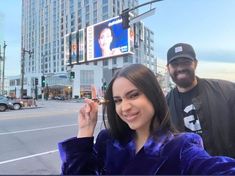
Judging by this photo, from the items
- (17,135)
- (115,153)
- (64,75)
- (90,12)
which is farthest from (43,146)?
(90,12)

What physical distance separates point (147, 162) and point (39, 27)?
14527cm

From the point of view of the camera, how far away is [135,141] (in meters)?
1.79

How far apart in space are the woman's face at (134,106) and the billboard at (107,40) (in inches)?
2374

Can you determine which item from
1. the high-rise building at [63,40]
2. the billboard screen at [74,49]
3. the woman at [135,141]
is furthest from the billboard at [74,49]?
the woman at [135,141]

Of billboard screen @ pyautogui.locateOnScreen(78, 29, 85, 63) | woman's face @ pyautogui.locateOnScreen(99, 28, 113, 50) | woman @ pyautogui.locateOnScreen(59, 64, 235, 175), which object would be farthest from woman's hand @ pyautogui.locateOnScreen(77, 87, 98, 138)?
billboard screen @ pyautogui.locateOnScreen(78, 29, 85, 63)

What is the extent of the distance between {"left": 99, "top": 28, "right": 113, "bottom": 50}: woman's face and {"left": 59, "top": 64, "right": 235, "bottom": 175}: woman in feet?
224

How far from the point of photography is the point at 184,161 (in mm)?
1528

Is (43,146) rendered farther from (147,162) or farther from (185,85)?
(147,162)

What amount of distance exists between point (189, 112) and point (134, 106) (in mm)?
1187

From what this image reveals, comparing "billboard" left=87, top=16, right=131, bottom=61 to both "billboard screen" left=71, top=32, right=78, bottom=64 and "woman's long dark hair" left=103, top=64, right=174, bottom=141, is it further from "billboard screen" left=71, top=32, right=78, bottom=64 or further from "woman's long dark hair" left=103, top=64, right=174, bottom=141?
"woman's long dark hair" left=103, top=64, right=174, bottom=141

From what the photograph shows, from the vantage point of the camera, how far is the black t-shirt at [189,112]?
2.72 meters

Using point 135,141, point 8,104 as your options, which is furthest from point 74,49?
point 135,141

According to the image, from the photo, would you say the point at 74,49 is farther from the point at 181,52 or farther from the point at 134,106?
the point at 134,106

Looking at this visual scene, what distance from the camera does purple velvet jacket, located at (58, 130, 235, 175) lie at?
1424 millimetres
